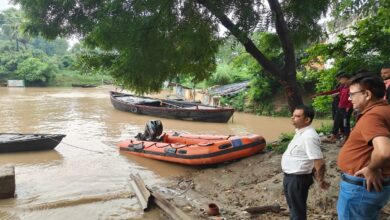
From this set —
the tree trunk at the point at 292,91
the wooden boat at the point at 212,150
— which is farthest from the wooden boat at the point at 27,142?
the tree trunk at the point at 292,91

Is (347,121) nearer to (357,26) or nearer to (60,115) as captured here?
(357,26)

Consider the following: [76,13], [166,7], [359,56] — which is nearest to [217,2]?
[166,7]

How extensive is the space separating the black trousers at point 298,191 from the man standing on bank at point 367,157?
1.07 meters

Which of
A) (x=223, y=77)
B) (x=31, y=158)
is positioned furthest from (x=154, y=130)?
(x=223, y=77)

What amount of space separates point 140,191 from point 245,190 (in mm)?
2075

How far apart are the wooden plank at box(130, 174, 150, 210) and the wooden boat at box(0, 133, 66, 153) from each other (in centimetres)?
498

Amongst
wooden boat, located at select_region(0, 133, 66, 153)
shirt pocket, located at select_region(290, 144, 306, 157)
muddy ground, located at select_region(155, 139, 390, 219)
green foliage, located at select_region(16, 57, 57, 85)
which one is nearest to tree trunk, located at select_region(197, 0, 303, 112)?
muddy ground, located at select_region(155, 139, 390, 219)

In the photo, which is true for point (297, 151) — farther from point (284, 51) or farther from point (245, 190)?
point (284, 51)

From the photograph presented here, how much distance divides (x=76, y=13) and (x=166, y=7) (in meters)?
1.49

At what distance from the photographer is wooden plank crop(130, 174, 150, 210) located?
6287 millimetres

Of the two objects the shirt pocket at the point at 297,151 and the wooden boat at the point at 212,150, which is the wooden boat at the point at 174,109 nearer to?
the wooden boat at the point at 212,150

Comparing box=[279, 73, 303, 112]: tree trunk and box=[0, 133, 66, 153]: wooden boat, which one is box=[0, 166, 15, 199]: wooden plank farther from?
box=[279, 73, 303, 112]: tree trunk

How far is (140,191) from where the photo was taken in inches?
277

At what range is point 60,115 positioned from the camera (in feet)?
70.9
